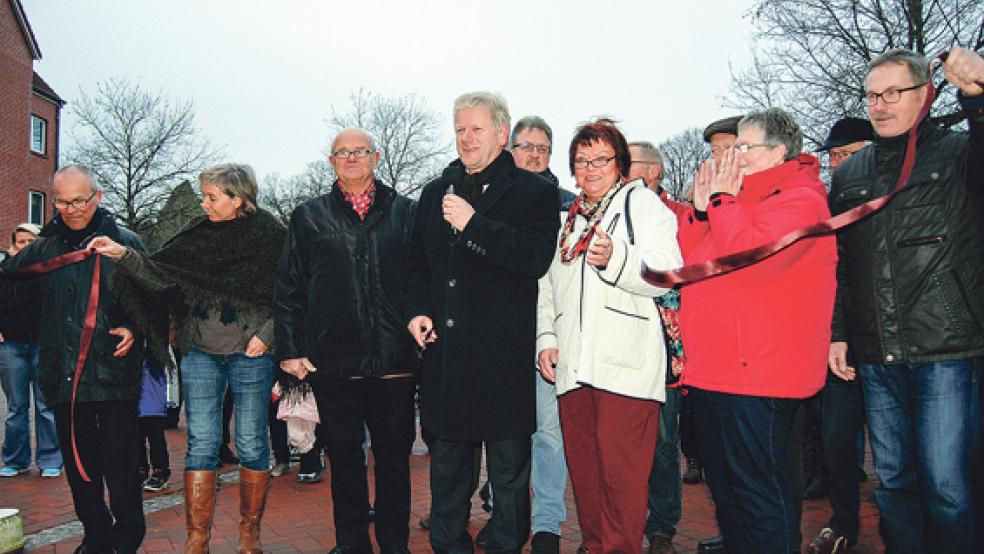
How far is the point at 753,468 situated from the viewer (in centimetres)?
258

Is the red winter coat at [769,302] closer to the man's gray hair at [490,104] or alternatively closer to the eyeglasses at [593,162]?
the eyeglasses at [593,162]

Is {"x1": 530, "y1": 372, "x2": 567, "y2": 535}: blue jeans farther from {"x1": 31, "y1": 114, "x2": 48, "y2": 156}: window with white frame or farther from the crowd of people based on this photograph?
{"x1": 31, "y1": 114, "x2": 48, "y2": 156}: window with white frame

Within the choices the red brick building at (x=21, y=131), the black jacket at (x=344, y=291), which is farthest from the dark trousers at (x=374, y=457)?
the red brick building at (x=21, y=131)

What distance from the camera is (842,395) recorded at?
378 centimetres

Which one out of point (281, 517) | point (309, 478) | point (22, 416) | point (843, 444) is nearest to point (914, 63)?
point (843, 444)

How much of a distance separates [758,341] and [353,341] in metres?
1.97

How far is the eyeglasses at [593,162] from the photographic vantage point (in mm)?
3191

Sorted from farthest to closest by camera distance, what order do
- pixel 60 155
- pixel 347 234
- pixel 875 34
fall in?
1. pixel 60 155
2. pixel 875 34
3. pixel 347 234

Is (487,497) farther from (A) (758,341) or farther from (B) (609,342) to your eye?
(A) (758,341)

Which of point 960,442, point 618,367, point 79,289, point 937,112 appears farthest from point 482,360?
point 937,112

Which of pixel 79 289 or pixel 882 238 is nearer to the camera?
pixel 882 238

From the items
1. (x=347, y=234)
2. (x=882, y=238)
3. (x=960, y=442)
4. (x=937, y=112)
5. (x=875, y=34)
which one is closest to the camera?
(x=960, y=442)

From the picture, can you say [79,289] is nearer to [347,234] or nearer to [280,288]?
[280,288]

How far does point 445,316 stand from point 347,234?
33.9 inches
